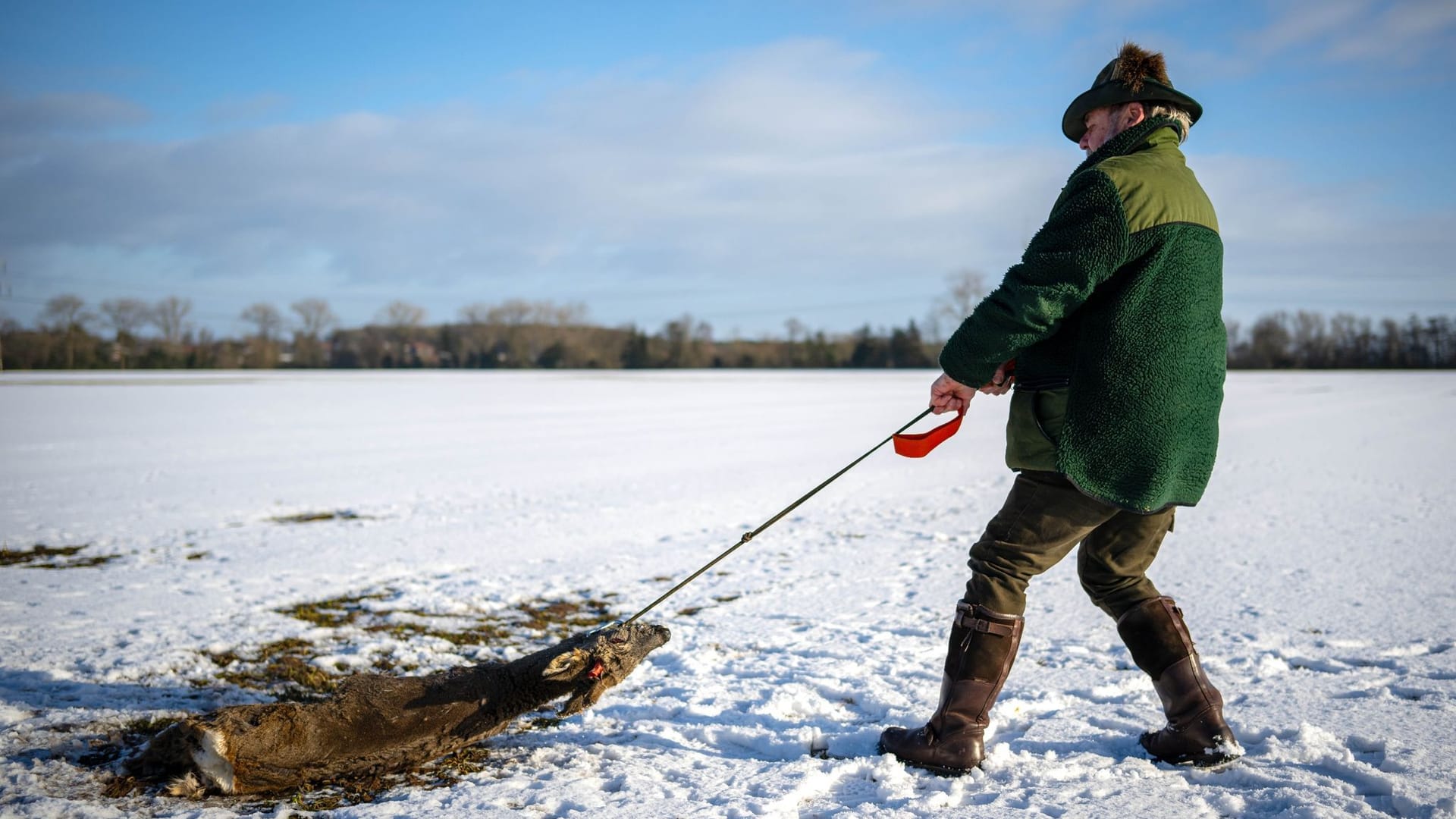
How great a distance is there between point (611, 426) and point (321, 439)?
5526mm

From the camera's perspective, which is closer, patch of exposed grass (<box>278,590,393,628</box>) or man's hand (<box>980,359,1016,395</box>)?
man's hand (<box>980,359,1016,395</box>)

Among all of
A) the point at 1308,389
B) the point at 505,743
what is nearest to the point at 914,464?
the point at 505,743

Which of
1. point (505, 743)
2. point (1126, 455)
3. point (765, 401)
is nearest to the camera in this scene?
point (1126, 455)

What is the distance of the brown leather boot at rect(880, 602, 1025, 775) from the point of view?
2652 mm

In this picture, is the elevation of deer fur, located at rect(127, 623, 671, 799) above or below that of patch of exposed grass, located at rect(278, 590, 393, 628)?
above

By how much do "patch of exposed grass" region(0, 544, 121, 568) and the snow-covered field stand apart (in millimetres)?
166

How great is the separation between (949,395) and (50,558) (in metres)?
6.39

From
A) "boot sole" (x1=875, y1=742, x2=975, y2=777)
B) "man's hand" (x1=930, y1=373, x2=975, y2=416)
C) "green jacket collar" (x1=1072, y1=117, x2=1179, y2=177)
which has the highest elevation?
"green jacket collar" (x1=1072, y1=117, x2=1179, y2=177)

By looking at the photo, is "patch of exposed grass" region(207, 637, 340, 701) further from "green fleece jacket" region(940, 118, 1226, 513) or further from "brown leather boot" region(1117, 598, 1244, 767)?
"brown leather boot" region(1117, 598, 1244, 767)

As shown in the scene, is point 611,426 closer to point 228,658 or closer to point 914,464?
point 914,464

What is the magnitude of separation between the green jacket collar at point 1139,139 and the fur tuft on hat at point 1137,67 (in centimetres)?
11

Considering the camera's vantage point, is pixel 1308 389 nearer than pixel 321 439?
No

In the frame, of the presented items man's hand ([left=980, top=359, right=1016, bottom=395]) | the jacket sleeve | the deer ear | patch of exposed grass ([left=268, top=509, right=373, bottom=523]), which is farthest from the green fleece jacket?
patch of exposed grass ([left=268, top=509, right=373, bottom=523])

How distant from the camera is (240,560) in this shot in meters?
5.93
